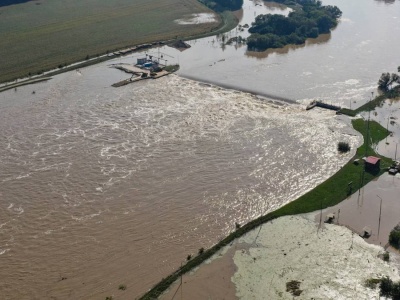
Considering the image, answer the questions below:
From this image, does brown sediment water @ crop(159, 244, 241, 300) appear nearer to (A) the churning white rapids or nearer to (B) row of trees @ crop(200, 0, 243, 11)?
(A) the churning white rapids

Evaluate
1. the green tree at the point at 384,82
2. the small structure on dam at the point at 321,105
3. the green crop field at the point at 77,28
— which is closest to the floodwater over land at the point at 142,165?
the green tree at the point at 384,82

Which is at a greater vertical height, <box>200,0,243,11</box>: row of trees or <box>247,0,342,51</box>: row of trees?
<box>200,0,243,11</box>: row of trees

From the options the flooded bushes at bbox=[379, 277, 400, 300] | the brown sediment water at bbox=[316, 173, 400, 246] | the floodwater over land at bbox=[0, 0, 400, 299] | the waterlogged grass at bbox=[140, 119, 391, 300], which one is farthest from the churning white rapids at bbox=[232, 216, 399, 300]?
the floodwater over land at bbox=[0, 0, 400, 299]

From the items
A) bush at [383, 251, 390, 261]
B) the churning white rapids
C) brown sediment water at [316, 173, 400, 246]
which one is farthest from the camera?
brown sediment water at [316, 173, 400, 246]

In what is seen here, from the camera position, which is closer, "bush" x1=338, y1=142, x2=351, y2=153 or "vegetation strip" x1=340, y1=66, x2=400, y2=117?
"bush" x1=338, y1=142, x2=351, y2=153

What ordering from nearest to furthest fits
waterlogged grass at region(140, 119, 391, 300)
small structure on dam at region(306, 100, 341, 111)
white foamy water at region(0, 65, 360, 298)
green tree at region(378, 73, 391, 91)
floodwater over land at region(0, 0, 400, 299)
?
1. waterlogged grass at region(140, 119, 391, 300)
2. floodwater over land at region(0, 0, 400, 299)
3. white foamy water at region(0, 65, 360, 298)
4. small structure on dam at region(306, 100, 341, 111)
5. green tree at region(378, 73, 391, 91)

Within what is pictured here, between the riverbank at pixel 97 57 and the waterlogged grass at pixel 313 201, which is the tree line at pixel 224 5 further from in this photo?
the waterlogged grass at pixel 313 201

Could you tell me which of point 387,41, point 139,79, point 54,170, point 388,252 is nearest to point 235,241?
point 388,252
